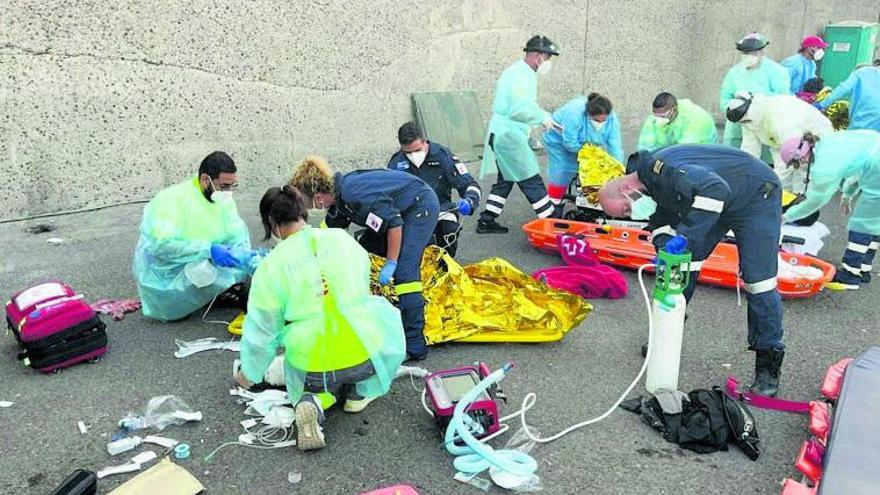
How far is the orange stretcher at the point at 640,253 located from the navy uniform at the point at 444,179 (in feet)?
3.11

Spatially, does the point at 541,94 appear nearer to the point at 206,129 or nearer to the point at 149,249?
the point at 206,129

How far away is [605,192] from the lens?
3.86 metres

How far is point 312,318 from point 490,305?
5.48ft

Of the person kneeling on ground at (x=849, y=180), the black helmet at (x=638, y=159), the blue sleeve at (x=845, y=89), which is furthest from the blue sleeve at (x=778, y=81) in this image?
the black helmet at (x=638, y=159)

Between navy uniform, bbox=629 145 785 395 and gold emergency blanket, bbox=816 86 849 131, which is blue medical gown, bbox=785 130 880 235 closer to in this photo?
navy uniform, bbox=629 145 785 395

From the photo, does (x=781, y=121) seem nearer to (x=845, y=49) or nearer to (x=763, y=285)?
(x=763, y=285)

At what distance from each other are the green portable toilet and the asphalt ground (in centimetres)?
1269

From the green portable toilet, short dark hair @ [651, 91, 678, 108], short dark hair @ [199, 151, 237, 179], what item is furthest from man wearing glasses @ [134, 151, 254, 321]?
the green portable toilet

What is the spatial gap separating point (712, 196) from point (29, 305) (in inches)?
154

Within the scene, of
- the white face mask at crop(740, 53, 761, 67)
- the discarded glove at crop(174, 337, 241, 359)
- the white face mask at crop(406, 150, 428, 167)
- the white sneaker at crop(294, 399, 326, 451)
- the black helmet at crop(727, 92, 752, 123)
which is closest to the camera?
the white sneaker at crop(294, 399, 326, 451)

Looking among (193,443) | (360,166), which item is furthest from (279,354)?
(360,166)

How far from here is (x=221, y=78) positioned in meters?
7.30

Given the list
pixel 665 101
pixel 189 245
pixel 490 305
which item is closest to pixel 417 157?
pixel 490 305

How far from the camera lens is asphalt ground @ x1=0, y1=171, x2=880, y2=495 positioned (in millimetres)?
2898
